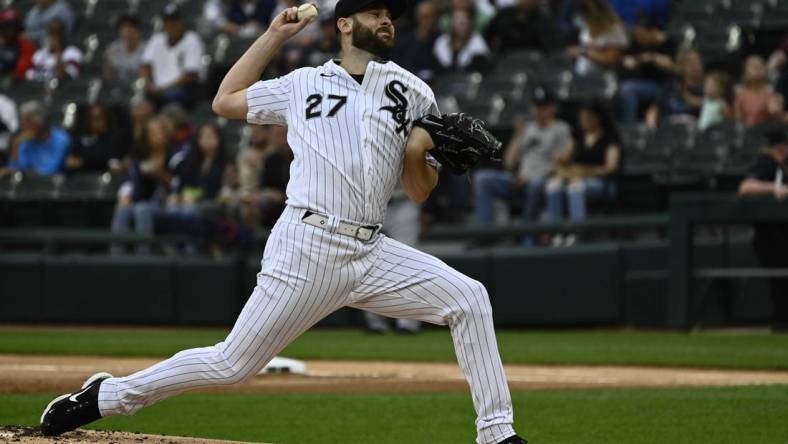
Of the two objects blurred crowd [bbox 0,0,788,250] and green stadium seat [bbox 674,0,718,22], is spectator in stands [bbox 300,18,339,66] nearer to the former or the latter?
blurred crowd [bbox 0,0,788,250]

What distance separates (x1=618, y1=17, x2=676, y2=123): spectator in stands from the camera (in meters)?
13.8

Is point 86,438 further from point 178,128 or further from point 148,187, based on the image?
point 178,128

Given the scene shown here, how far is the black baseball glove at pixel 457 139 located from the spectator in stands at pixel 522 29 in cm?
995

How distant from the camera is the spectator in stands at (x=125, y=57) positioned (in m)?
17.3

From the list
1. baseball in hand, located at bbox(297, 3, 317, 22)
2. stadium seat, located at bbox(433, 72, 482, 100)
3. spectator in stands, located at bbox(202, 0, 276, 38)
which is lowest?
stadium seat, located at bbox(433, 72, 482, 100)

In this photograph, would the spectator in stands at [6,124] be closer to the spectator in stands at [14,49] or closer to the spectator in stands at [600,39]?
the spectator in stands at [14,49]

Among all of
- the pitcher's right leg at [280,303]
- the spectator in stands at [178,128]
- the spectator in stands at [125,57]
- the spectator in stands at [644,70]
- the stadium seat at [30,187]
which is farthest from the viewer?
the spectator in stands at [125,57]

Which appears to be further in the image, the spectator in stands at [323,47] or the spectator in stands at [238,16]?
the spectator in stands at [238,16]

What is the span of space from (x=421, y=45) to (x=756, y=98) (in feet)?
13.0

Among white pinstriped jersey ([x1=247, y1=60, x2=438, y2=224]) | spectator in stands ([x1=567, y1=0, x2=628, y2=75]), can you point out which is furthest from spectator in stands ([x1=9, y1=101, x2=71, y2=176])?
white pinstriped jersey ([x1=247, y1=60, x2=438, y2=224])

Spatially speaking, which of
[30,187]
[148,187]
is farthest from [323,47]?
[30,187]

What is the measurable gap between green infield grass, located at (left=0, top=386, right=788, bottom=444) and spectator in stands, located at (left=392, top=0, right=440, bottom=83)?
275 inches

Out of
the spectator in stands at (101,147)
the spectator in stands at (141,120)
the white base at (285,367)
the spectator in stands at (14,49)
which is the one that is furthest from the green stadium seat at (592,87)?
the spectator in stands at (14,49)

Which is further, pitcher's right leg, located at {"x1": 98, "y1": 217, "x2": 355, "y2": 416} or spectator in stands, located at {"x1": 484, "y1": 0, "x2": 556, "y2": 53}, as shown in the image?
spectator in stands, located at {"x1": 484, "y1": 0, "x2": 556, "y2": 53}
